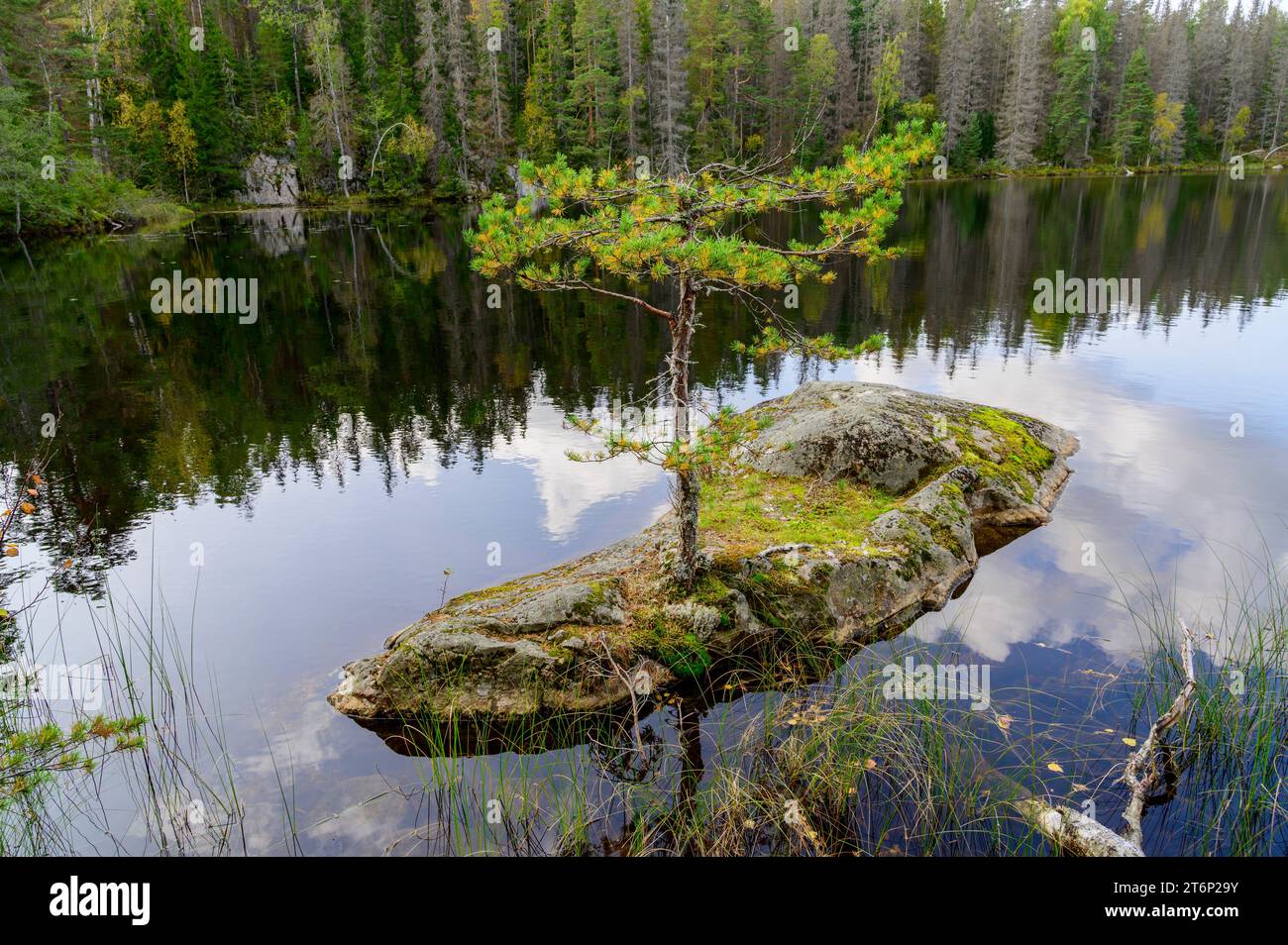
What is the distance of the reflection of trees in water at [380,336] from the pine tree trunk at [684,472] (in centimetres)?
703

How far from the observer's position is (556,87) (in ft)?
238

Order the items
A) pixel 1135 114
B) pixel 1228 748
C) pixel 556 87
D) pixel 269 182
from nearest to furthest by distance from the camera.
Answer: pixel 1228 748
pixel 269 182
pixel 556 87
pixel 1135 114

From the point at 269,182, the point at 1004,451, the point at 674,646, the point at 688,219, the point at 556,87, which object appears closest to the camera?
the point at 688,219

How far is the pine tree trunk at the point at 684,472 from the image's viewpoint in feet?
26.2

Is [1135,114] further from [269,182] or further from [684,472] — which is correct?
[684,472]

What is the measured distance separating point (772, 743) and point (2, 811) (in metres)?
5.61

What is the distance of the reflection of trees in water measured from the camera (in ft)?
48.9

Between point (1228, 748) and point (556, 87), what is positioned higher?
point (556, 87)

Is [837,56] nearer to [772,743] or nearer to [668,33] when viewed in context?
[668,33]

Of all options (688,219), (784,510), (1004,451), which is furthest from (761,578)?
(1004,451)

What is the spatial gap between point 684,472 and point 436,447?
336 inches

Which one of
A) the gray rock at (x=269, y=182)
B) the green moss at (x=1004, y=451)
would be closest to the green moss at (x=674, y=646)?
the green moss at (x=1004, y=451)

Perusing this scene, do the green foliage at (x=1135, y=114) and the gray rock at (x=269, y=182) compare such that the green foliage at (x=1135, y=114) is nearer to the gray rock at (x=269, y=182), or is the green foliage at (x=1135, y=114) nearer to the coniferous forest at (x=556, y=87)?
the coniferous forest at (x=556, y=87)

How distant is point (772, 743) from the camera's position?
666 centimetres
